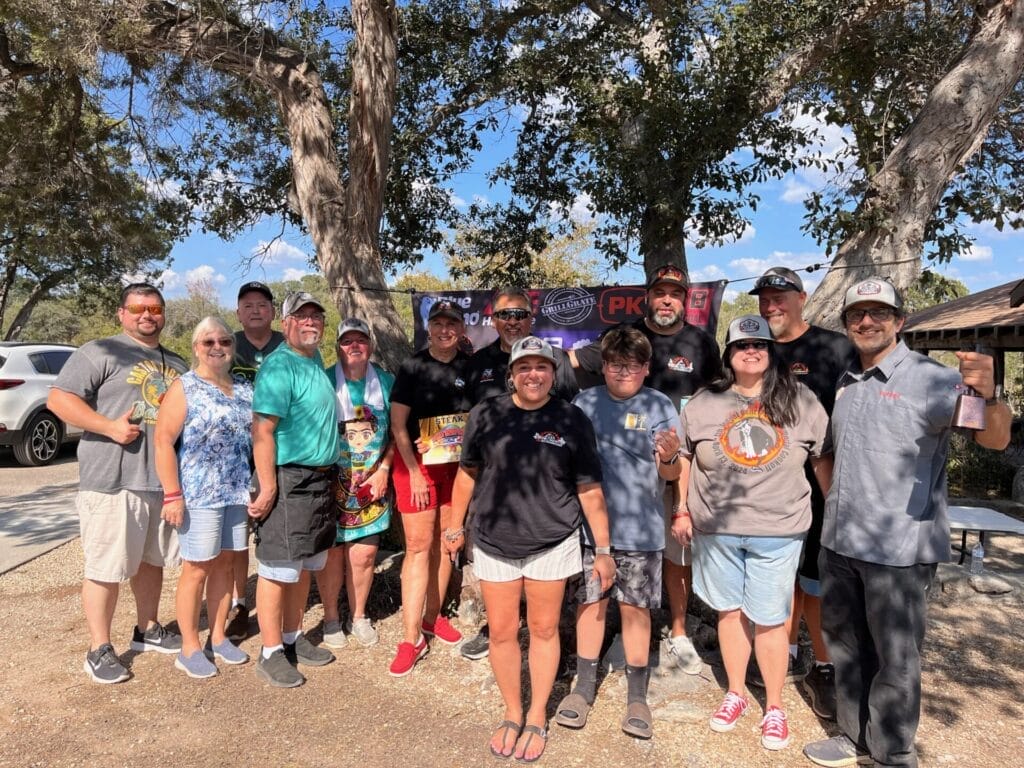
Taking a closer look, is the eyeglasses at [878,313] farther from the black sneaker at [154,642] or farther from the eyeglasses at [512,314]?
the black sneaker at [154,642]

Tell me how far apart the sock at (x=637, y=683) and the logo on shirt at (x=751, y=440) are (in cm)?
111

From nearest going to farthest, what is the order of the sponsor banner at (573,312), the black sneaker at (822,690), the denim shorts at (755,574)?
the denim shorts at (755,574)
the black sneaker at (822,690)
the sponsor banner at (573,312)

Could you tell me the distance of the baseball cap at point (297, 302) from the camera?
3.68 meters

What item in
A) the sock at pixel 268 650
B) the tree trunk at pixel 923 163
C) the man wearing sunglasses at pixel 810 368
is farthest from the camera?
the tree trunk at pixel 923 163

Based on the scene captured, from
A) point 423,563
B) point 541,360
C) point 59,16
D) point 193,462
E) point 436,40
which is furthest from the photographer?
point 436,40

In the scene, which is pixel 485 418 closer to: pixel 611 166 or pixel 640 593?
pixel 640 593

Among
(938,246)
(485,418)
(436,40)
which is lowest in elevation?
(485,418)

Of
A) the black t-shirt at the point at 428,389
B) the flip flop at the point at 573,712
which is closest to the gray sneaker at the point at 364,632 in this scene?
the black t-shirt at the point at 428,389

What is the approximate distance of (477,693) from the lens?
358 cm

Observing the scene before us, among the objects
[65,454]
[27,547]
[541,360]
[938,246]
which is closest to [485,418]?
[541,360]

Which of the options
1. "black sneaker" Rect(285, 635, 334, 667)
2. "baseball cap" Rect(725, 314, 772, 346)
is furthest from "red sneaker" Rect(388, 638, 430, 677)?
"baseball cap" Rect(725, 314, 772, 346)

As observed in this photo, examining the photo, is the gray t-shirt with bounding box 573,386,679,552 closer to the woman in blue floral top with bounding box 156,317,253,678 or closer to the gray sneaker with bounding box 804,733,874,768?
the gray sneaker with bounding box 804,733,874,768

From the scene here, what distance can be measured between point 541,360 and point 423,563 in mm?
1575

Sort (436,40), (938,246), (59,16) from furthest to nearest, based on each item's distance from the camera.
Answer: (436,40)
(938,246)
(59,16)
